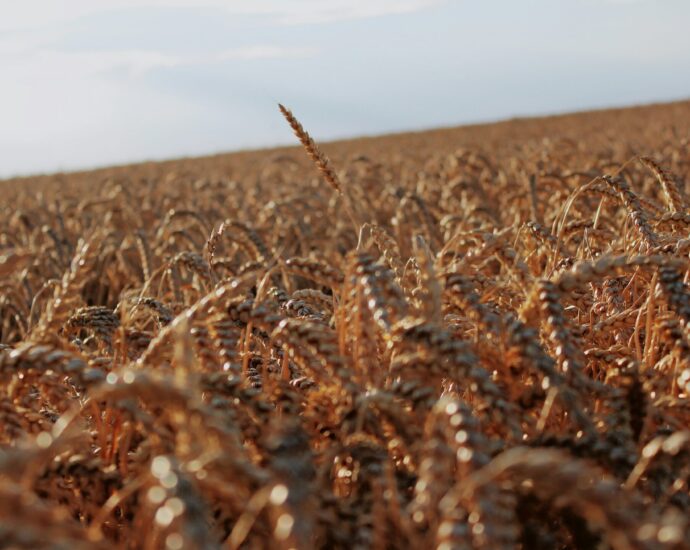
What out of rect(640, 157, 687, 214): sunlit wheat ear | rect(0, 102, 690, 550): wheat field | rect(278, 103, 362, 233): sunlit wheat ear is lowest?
rect(0, 102, 690, 550): wheat field

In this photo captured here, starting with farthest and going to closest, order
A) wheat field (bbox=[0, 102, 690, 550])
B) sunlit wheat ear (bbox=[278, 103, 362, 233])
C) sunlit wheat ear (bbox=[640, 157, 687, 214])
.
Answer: sunlit wheat ear (bbox=[640, 157, 687, 214]) → sunlit wheat ear (bbox=[278, 103, 362, 233]) → wheat field (bbox=[0, 102, 690, 550])

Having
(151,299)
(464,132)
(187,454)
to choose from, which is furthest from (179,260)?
(464,132)

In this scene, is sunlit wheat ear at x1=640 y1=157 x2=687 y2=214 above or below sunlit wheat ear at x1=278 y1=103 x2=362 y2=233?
below

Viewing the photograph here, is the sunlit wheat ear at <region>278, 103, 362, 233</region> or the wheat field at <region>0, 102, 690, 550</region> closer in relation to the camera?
the wheat field at <region>0, 102, 690, 550</region>

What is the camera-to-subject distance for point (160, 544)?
1.41 meters

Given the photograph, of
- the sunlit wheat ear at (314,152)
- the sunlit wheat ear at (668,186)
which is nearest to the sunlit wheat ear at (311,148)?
the sunlit wheat ear at (314,152)

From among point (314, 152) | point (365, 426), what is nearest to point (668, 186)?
point (314, 152)

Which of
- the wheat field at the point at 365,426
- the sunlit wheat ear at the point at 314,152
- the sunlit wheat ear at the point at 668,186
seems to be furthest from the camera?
the sunlit wheat ear at the point at 668,186

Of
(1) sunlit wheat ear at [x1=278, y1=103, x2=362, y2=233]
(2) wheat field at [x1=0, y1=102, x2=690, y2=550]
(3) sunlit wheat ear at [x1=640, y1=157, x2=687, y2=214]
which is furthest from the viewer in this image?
(3) sunlit wheat ear at [x1=640, y1=157, x2=687, y2=214]

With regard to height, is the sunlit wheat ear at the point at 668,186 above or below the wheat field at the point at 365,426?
above

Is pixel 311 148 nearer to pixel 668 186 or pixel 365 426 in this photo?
pixel 365 426

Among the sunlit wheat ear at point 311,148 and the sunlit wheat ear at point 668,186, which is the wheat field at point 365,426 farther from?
the sunlit wheat ear at point 668,186

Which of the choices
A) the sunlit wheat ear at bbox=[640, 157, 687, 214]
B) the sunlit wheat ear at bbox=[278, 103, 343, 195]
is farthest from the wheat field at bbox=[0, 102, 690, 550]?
the sunlit wheat ear at bbox=[640, 157, 687, 214]

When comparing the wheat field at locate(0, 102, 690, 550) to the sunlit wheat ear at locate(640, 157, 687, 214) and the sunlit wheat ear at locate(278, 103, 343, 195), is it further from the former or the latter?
the sunlit wheat ear at locate(640, 157, 687, 214)
